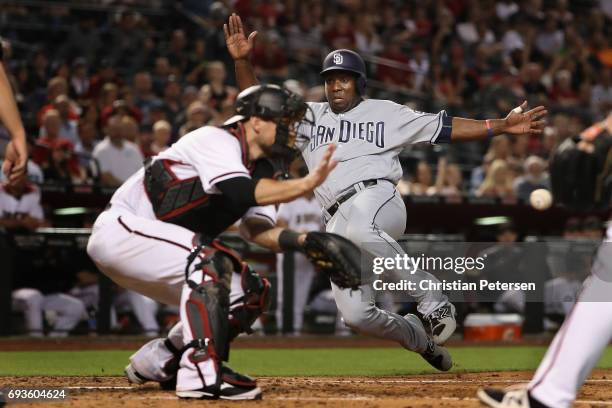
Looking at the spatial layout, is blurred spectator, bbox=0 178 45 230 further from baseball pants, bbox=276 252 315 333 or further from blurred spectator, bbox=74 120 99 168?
baseball pants, bbox=276 252 315 333

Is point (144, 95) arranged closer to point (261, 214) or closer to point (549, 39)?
point (261, 214)

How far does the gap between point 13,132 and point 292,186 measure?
129 centimetres

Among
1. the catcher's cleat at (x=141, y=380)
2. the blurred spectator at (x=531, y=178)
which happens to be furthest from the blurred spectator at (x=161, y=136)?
the catcher's cleat at (x=141, y=380)

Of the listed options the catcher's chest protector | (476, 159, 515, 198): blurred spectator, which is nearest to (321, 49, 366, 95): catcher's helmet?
the catcher's chest protector

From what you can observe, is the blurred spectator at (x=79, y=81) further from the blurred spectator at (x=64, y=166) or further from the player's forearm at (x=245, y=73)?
the player's forearm at (x=245, y=73)

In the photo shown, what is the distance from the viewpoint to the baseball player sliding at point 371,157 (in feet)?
21.4

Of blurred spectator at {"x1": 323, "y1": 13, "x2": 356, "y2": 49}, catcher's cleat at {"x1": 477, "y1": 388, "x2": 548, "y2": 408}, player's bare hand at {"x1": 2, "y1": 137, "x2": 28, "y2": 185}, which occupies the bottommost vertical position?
catcher's cleat at {"x1": 477, "y1": 388, "x2": 548, "y2": 408}

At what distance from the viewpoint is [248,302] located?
17.0 ft

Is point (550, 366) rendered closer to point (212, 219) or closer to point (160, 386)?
point (212, 219)

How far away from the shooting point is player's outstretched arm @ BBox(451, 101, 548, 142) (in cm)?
664

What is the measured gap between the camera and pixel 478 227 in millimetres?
12516

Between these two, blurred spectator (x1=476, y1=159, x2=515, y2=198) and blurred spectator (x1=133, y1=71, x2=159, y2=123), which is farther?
blurred spectator (x1=133, y1=71, x2=159, y2=123)

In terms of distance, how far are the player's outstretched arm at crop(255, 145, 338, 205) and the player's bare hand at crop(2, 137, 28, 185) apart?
1.06 metres

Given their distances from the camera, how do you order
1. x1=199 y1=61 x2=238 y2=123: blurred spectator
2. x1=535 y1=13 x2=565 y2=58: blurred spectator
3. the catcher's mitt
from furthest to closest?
x1=535 y1=13 x2=565 y2=58: blurred spectator → x1=199 y1=61 x2=238 y2=123: blurred spectator → the catcher's mitt
